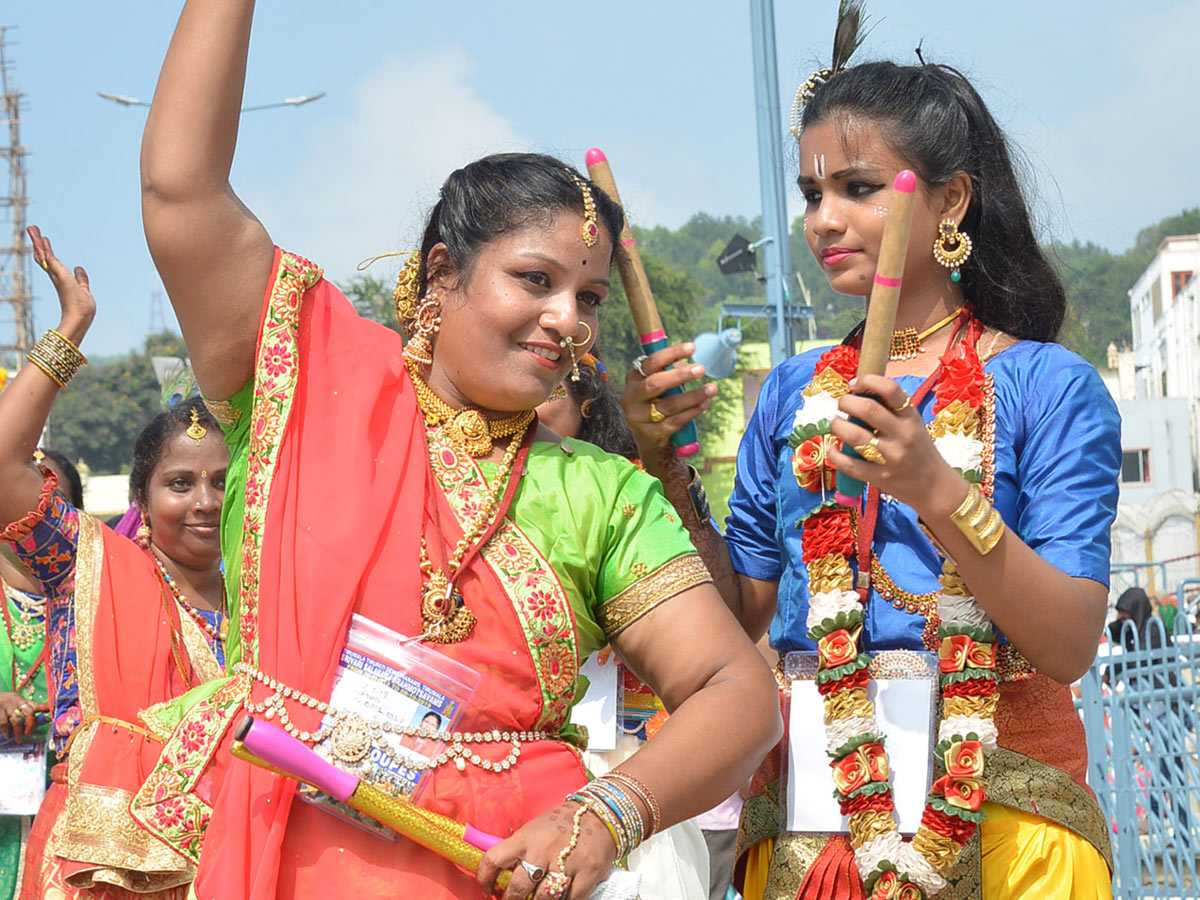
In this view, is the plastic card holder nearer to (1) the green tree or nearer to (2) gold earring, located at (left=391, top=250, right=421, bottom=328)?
(2) gold earring, located at (left=391, top=250, right=421, bottom=328)

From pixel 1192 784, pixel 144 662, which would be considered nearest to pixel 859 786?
pixel 144 662

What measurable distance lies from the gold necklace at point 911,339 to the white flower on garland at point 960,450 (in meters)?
0.31

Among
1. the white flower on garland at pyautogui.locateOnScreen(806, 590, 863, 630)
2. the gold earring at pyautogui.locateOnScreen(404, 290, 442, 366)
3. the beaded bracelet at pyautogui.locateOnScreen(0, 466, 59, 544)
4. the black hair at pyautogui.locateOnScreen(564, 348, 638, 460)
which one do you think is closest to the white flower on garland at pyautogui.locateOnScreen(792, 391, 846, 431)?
the white flower on garland at pyautogui.locateOnScreen(806, 590, 863, 630)

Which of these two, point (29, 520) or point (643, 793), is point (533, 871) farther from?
point (29, 520)

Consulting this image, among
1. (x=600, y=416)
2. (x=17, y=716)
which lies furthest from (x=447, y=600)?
(x=17, y=716)

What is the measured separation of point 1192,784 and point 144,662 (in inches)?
185

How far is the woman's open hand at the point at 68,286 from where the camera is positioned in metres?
4.75

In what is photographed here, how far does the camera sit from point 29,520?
4.77 meters

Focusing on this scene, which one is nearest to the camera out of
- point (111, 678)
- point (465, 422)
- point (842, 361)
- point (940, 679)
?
point (465, 422)

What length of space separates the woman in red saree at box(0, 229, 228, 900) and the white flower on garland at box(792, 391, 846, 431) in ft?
7.70

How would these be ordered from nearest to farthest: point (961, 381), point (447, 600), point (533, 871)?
1. point (533, 871)
2. point (447, 600)
3. point (961, 381)

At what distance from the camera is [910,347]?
123 inches

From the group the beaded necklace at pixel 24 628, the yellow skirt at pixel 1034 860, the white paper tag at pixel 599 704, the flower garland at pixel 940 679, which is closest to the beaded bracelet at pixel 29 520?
the beaded necklace at pixel 24 628

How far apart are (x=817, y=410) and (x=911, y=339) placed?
268 millimetres
